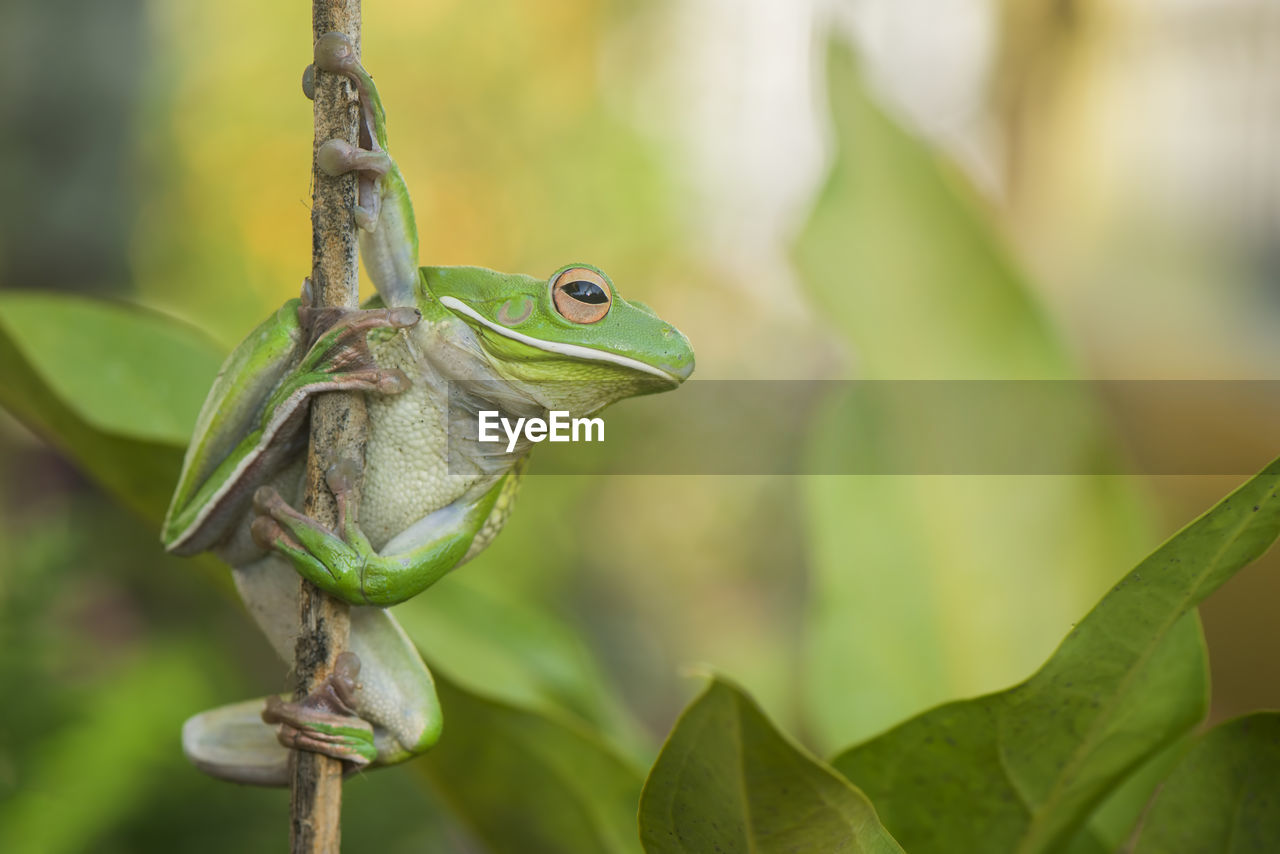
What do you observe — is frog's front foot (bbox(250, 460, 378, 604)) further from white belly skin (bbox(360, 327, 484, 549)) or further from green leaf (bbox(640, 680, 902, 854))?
green leaf (bbox(640, 680, 902, 854))

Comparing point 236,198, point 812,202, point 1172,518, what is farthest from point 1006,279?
point 236,198

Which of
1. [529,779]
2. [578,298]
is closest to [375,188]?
[578,298]

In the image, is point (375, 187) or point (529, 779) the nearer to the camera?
point (375, 187)

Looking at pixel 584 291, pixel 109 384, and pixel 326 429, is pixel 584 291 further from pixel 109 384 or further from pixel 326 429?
pixel 109 384

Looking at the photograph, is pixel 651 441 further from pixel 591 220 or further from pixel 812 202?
pixel 812 202

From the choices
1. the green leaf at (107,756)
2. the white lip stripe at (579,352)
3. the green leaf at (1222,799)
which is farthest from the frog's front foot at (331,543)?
the green leaf at (107,756)

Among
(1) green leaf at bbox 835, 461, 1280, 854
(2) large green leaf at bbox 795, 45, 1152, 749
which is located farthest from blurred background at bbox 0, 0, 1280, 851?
(1) green leaf at bbox 835, 461, 1280, 854
